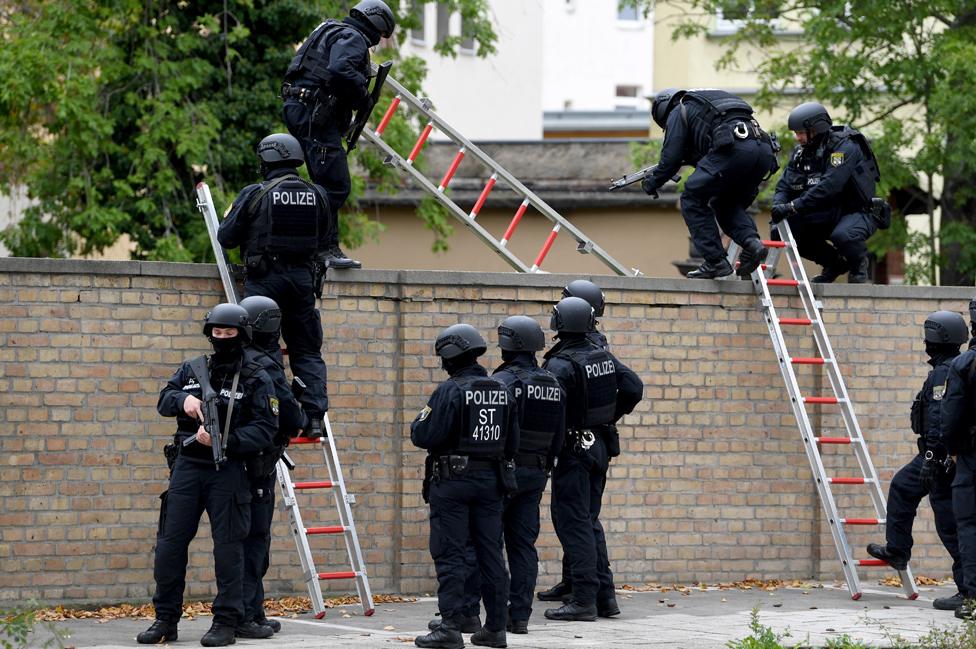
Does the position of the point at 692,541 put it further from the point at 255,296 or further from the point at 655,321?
the point at 255,296

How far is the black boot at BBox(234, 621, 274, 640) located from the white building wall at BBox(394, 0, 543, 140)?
2910 cm

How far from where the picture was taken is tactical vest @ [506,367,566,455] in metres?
10.8

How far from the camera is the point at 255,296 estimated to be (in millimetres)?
10828

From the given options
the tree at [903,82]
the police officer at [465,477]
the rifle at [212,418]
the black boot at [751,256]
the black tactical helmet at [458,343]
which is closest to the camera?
the rifle at [212,418]

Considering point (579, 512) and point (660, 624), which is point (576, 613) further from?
point (579, 512)

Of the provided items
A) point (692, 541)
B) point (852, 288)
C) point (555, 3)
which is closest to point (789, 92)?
point (852, 288)

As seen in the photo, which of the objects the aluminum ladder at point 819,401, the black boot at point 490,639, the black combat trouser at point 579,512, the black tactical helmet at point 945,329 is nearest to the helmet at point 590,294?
the black combat trouser at point 579,512

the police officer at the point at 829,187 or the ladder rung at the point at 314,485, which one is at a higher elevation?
the police officer at the point at 829,187

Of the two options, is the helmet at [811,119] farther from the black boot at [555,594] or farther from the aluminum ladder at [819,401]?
the black boot at [555,594]

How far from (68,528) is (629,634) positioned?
3.78 meters

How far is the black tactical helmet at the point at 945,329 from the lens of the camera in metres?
12.2

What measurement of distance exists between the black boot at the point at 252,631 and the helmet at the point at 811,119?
6.00 metres

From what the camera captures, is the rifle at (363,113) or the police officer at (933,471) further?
the rifle at (363,113)

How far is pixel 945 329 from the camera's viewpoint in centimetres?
1220
